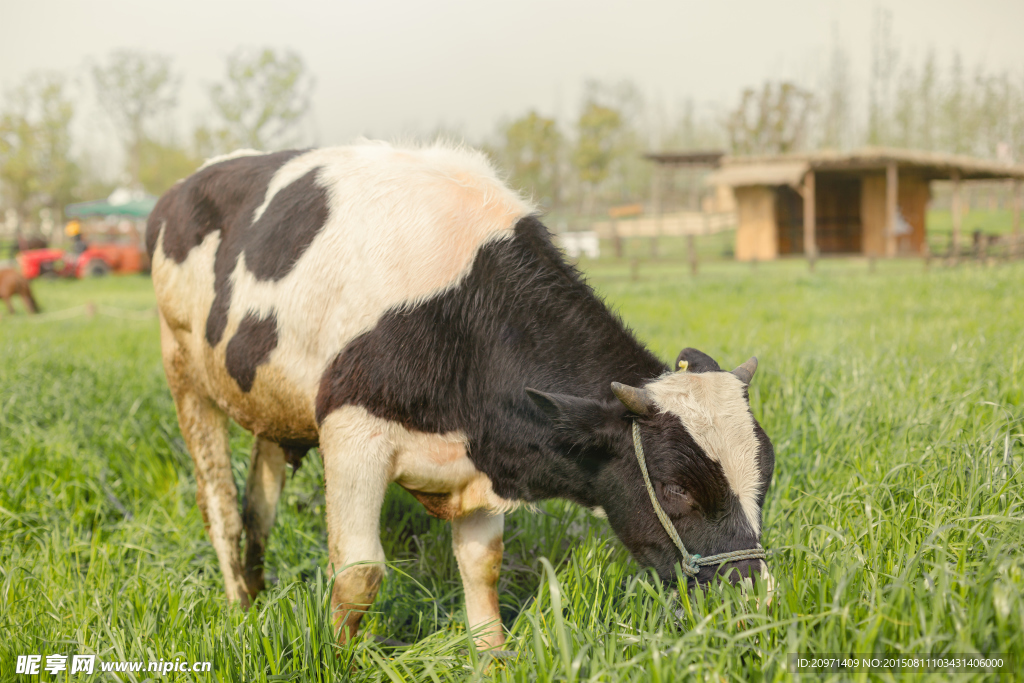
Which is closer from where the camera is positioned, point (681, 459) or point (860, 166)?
point (681, 459)

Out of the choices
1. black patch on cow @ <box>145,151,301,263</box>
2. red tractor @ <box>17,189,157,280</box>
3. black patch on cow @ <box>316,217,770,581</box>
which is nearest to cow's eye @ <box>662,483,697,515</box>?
black patch on cow @ <box>316,217,770,581</box>

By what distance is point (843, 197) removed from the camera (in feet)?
90.3

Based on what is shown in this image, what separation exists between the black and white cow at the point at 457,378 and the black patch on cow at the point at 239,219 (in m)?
0.02

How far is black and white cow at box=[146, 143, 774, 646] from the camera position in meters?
2.30

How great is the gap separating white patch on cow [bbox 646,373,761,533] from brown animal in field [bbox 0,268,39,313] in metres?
15.9

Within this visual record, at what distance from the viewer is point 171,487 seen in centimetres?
430

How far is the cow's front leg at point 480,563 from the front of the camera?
9.41 feet

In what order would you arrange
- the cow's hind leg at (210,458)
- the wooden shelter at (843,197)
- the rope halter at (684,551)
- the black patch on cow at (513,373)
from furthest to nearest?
the wooden shelter at (843,197) → the cow's hind leg at (210,458) → the black patch on cow at (513,373) → the rope halter at (684,551)

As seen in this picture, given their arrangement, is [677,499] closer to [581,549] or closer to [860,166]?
[581,549]

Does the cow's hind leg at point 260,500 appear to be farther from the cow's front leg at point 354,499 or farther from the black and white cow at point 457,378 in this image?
the cow's front leg at point 354,499

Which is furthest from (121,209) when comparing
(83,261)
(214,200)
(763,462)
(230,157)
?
(763,462)

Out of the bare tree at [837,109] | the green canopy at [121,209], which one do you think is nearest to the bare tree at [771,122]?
the bare tree at [837,109]

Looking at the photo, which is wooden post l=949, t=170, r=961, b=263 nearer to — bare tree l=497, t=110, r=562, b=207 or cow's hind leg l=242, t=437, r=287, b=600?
cow's hind leg l=242, t=437, r=287, b=600

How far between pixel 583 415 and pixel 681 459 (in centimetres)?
35
